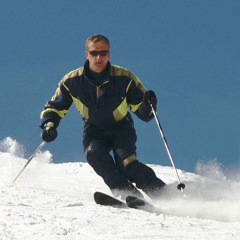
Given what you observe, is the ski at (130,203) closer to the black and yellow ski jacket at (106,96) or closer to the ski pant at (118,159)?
the ski pant at (118,159)

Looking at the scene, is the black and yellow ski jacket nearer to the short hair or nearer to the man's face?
the man's face

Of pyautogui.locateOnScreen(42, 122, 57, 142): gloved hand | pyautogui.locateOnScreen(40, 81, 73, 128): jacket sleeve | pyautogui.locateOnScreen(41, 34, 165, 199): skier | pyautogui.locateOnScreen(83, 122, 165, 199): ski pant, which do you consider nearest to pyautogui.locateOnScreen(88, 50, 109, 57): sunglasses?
pyautogui.locateOnScreen(41, 34, 165, 199): skier

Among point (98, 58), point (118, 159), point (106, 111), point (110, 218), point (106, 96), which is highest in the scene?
point (98, 58)

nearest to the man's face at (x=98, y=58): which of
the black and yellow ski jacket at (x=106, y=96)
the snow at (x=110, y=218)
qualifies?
the black and yellow ski jacket at (x=106, y=96)

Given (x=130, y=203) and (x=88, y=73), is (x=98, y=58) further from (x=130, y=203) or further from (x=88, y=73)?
(x=130, y=203)

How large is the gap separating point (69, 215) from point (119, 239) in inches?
37.7

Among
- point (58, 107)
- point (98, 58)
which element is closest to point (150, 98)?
point (98, 58)

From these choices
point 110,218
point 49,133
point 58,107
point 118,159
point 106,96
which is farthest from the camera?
point 58,107

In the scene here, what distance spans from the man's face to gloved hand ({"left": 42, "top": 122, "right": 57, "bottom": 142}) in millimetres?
975

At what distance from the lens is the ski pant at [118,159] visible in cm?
666

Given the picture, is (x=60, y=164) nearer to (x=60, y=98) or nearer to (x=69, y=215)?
(x=60, y=98)

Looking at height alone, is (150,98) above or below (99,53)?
below

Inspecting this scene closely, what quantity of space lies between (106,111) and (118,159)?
661 millimetres

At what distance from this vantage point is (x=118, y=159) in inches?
275
